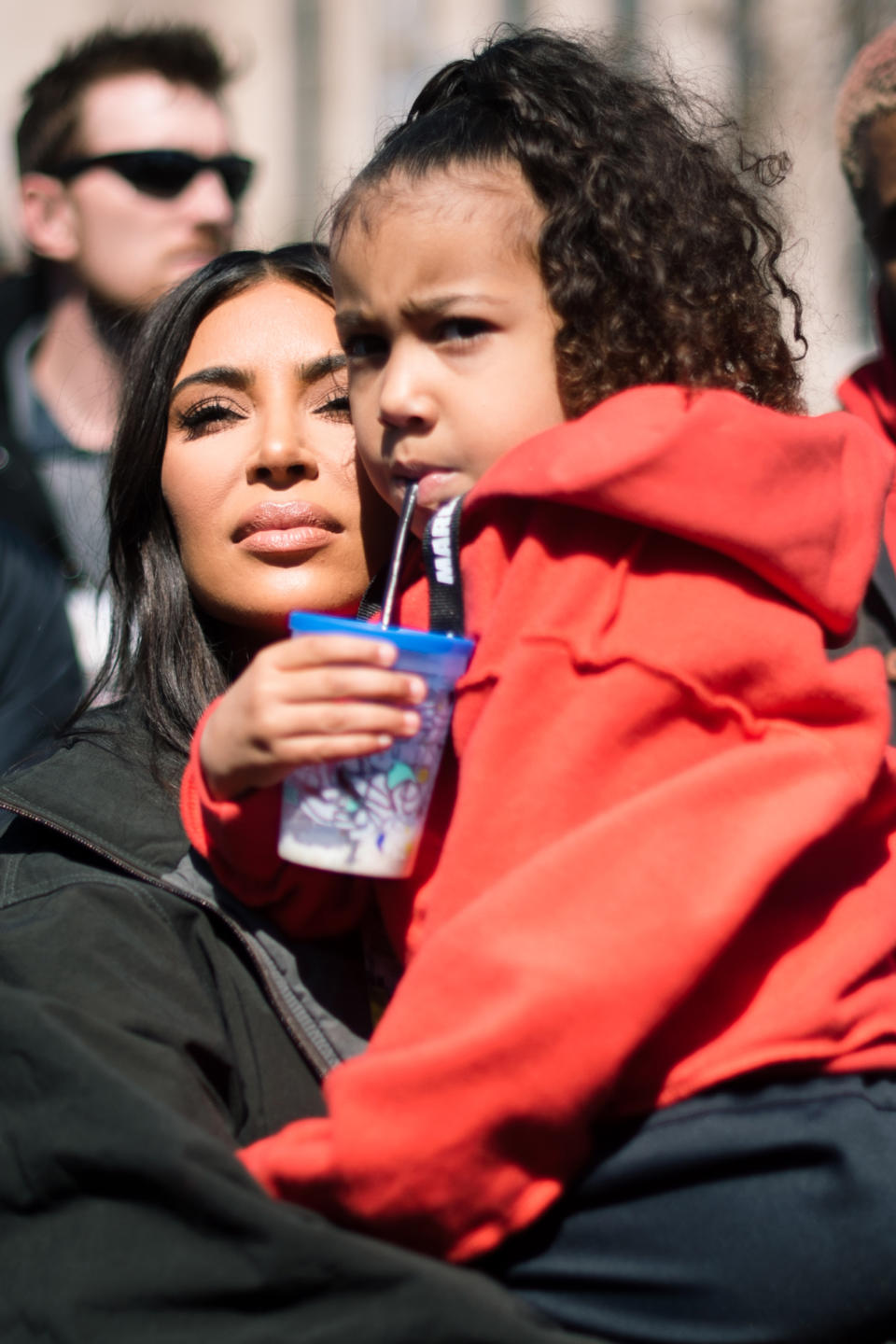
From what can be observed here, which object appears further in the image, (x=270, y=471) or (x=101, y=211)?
(x=101, y=211)

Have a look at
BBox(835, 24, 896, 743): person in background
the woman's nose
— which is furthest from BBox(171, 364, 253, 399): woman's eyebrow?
BBox(835, 24, 896, 743): person in background

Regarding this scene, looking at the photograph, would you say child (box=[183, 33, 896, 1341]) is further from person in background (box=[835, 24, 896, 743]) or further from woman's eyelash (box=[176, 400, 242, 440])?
person in background (box=[835, 24, 896, 743])

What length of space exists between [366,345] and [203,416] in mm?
530

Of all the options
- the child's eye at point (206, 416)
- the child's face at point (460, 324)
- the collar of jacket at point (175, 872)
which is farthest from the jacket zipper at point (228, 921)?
the child's eye at point (206, 416)

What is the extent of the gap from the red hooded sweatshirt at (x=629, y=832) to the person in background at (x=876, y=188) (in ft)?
4.93

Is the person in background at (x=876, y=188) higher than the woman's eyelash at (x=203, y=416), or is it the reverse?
the person in background at (x=876, y=188)

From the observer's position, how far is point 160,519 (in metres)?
2.62

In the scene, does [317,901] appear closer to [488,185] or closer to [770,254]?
[488,185]

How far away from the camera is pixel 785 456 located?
1709mm

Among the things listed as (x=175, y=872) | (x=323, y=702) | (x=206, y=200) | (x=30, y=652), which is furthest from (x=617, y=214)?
(x=206, y=200)

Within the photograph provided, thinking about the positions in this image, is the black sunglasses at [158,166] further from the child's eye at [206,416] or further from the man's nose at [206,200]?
the child's eye at [206,416]

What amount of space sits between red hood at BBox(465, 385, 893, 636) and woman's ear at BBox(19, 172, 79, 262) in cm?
391

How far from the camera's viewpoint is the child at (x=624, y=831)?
149 centimetres

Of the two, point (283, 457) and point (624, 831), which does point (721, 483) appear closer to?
point (624, 831)
